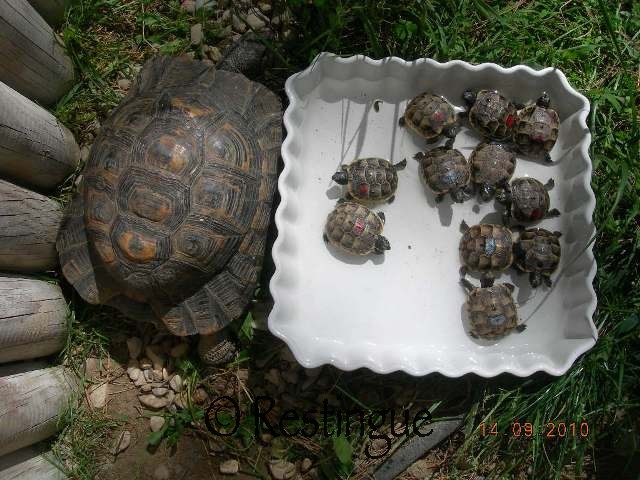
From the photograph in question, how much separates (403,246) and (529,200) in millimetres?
637

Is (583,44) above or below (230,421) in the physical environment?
above

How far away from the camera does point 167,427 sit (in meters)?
2.88

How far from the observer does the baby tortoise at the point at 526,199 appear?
270 centimetres

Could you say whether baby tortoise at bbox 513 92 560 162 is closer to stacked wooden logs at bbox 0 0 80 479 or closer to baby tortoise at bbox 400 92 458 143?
baby tortoise at bbox 400 92 458 143

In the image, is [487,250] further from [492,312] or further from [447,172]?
[447,172]

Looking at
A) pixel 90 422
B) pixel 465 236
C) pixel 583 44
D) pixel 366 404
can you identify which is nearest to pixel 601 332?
pixel 465 236

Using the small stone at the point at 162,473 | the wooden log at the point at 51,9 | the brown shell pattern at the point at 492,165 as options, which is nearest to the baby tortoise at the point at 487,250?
the brown shell pattern at the point at 492,165

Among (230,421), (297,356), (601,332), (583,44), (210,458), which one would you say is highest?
(583,44)

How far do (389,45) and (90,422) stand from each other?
2.44 meters

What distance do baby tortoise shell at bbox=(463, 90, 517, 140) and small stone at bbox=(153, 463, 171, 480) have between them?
232cm

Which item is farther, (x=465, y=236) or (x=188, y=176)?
(x=465, y=236)

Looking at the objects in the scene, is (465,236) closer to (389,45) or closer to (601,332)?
(601,332)

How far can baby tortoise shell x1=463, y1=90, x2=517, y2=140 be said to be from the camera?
2717mm

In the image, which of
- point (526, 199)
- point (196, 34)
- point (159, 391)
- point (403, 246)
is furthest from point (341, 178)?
point (159, 391)
